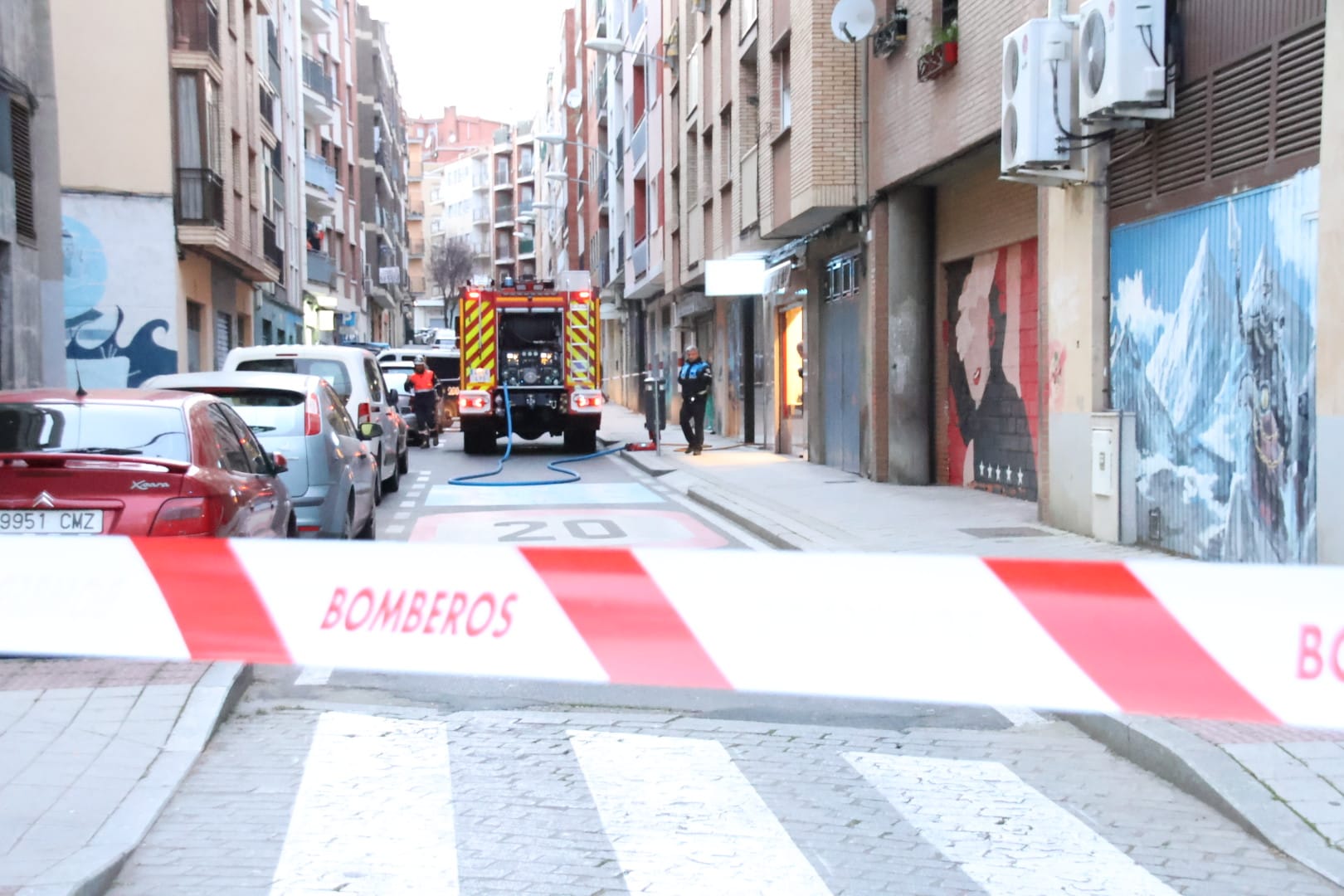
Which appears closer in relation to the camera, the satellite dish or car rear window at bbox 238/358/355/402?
car rear window at bbox 238/358/355/402

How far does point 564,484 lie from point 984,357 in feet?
21.3

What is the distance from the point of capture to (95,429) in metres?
7.12

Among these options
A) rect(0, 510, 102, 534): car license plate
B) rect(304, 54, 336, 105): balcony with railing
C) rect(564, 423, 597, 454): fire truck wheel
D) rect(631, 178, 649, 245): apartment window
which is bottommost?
rect(564, 423, 597, 454): fire truck wheel

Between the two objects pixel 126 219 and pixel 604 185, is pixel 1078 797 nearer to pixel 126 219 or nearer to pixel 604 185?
pixel 126 219

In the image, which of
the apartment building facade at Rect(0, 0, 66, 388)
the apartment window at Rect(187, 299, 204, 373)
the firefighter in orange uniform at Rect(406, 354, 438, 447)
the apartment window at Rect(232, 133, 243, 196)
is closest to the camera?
the apartment building facade at Rect(0, 0, 66, 388)

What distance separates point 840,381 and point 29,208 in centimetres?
1104

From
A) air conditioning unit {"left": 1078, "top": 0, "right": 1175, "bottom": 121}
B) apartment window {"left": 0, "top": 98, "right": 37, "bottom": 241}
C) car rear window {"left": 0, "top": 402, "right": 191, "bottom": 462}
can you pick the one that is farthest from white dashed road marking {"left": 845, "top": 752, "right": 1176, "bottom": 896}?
apartment window {"left": 0, "top": 98, "right": 37, "bottom": 241}

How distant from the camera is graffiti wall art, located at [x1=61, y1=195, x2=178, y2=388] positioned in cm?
2644

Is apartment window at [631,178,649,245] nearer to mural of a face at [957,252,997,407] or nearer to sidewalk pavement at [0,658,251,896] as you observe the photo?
mural of a face at [957,252,997,407]

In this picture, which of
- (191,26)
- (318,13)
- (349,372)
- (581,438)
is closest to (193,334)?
(191,26)

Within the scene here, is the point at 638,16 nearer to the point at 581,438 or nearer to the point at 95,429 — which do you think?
the point at 581,438

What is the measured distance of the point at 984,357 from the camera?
15445 mm

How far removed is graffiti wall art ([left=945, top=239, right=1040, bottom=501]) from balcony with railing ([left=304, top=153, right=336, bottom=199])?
38146 millimetres

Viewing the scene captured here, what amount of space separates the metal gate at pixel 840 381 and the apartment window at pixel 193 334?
1459cm
